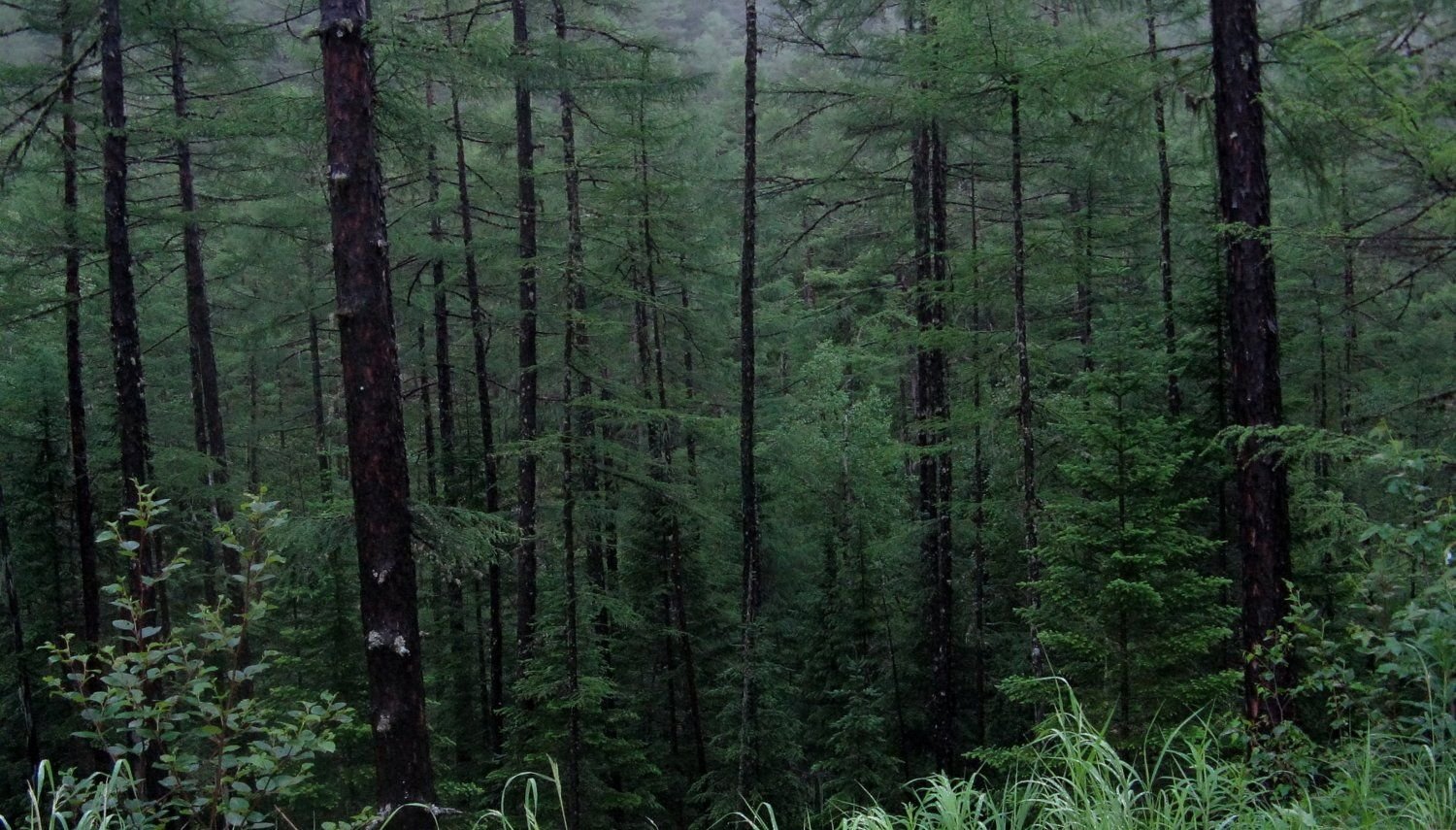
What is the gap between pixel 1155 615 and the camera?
7.75 m

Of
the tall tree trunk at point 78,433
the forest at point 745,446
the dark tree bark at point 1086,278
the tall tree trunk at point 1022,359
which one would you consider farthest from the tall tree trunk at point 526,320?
the dark tree bark at point 1086,278

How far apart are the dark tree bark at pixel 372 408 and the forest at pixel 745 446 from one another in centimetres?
3

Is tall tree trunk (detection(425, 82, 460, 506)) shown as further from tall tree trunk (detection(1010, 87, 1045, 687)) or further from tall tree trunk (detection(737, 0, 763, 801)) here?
tall tree trunk (detection(1010, 87, 1045, 687))

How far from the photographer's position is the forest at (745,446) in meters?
4.32

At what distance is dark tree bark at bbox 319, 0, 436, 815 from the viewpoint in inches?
196

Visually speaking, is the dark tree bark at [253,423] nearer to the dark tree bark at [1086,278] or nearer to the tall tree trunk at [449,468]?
the tall tree trunk at [449,468]

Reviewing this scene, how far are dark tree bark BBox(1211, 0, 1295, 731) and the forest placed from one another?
41 millimetres

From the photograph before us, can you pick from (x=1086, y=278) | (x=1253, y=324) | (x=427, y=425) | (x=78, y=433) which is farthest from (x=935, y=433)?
(x=78, y=433)

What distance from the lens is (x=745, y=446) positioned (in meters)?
12.1

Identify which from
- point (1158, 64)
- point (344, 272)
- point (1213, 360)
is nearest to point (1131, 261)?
point (1213, 360)

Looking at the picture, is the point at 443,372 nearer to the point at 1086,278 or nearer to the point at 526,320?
the point at 526,320

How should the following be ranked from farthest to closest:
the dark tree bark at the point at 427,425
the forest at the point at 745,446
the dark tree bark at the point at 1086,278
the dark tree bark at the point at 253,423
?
the dark tree bark at the point at 253,423, the dark tree bark at the point at 427,425, the dark tree bark at the point at 1086,278, the forest at the point at 745,446

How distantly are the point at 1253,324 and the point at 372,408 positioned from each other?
646 cm

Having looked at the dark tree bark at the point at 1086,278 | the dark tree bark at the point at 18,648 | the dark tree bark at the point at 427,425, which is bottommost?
the dark tree bark at the point at 18,648
